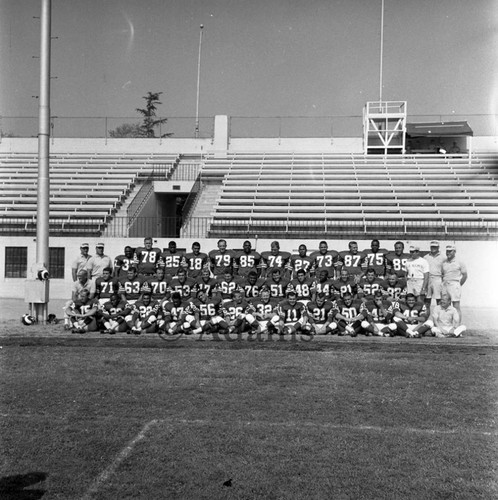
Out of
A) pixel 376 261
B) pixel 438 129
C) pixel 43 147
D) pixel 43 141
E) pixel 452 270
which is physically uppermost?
pixel 438 129

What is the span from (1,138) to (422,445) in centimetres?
2423

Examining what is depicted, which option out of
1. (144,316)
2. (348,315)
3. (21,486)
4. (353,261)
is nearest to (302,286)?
(348,315)

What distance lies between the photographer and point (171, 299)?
11.0m

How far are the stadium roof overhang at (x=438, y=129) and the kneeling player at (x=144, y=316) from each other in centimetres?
1616

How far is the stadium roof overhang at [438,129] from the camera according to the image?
76.2 feet

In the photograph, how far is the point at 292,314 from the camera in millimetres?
10547

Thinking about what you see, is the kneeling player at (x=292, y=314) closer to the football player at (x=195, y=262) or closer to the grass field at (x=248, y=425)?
the football player at (x=195, y=262)

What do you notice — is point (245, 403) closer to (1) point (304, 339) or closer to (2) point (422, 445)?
(2) point (422, 445)

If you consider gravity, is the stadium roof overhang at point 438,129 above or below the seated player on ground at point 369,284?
above

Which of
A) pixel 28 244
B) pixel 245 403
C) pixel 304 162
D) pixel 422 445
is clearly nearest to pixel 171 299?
pixel 245 403

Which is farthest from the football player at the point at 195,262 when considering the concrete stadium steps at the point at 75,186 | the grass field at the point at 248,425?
the concrete stadium steps at the point at 75,186

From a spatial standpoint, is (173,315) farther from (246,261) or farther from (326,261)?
(326,261)

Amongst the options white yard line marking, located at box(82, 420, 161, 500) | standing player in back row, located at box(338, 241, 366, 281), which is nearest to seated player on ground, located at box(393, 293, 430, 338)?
standing player in back row, located at box(338, 241, 366, 281)

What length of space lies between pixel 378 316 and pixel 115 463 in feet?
23.5
